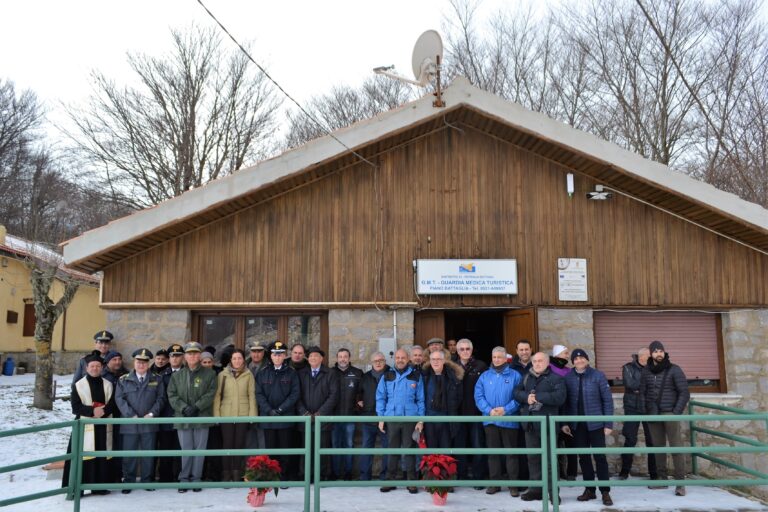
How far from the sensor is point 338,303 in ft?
28.4

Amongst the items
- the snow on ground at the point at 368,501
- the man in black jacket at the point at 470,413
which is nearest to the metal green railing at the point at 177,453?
the snow on ground at the point at 368,501

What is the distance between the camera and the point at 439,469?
6410mm

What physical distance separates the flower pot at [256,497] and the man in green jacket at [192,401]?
94cm

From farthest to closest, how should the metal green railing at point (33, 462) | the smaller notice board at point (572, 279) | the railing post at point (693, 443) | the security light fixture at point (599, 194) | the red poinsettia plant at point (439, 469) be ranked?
the security light fixture at point (599, 194), the smaller notice board at point (572, 279), the railing post at point (693, 443), the red poinsettia plant at point (439, 469), the metal green railing at point (33, 462)

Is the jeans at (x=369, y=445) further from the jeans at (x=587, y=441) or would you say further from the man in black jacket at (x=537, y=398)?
the jeans at (x=587, y=441)

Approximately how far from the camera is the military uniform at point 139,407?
7.14 m

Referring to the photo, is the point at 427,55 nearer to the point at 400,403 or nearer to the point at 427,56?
the point at 427,56

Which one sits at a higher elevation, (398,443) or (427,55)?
(427,55)

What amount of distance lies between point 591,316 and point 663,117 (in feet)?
39.4

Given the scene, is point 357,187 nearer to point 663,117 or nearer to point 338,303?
point 338,303

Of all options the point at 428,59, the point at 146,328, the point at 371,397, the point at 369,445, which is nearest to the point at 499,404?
the point at 371,397

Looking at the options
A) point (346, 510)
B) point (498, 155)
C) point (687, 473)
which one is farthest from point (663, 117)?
point (346, 510)

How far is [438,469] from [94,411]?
389cm

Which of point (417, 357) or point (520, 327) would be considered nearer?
point (417, 357)
